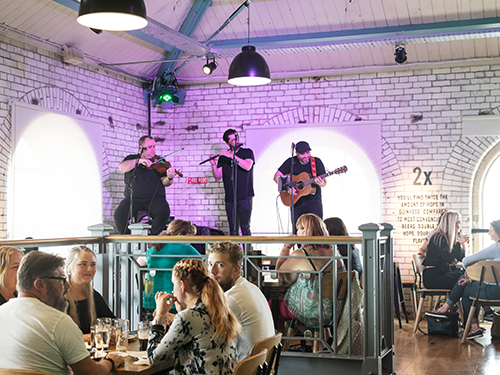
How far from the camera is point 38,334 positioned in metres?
2.22

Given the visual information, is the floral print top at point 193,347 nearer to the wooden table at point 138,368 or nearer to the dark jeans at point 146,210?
the wooden table at point 138,368

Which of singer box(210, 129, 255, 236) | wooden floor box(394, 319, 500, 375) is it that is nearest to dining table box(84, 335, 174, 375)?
wooden floor box(394, 319, 500, 375)

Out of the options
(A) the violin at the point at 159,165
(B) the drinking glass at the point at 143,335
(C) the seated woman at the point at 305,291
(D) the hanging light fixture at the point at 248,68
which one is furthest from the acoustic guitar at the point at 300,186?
(B) the drinking glass at the point at 143,335

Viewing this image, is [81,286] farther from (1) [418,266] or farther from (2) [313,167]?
(1) [418,266]

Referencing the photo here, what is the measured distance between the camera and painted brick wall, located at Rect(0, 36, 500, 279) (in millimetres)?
7352

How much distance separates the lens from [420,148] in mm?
7559

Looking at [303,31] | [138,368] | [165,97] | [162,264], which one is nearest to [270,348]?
[138,368]

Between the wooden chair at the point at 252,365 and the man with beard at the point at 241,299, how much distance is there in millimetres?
421

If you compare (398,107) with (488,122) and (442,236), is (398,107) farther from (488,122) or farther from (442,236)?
(442,236)

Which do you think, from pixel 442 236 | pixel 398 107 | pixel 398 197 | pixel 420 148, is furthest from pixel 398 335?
pixel 398 107

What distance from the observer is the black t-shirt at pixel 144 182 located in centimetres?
729

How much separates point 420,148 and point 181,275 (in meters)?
5.55

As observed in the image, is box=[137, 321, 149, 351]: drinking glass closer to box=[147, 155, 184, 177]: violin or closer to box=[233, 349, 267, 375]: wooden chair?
box=[233, 349, 267, 375]: wooden chair

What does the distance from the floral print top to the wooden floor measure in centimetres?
266
